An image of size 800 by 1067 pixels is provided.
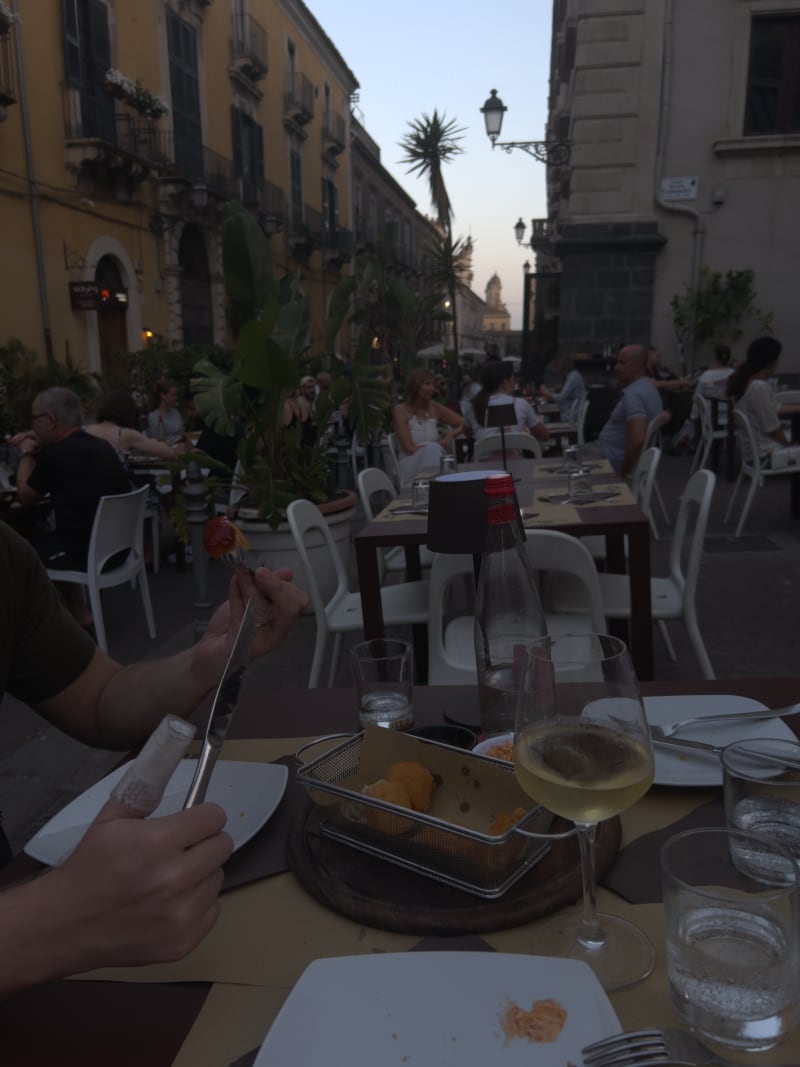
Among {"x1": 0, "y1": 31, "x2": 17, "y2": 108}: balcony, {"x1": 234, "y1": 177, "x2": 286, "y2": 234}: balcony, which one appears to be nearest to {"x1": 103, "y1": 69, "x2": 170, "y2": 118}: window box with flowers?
{"x1": 0, "y1": 31, "x2": 17, "y2": 108}: balcony

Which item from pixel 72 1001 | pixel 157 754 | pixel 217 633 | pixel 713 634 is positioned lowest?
pixel 713 634

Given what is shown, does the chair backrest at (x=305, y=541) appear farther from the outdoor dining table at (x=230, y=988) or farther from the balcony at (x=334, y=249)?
the balcony at (x=334, y=249)

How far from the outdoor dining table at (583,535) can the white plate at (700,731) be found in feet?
5.58

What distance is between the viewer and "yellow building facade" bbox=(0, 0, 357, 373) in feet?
41.0

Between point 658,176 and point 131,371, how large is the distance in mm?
8456

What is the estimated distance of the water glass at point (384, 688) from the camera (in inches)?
52.9

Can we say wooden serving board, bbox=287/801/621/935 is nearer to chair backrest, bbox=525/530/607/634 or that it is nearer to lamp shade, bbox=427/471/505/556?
lamp shade, bbox=427/471/505/556

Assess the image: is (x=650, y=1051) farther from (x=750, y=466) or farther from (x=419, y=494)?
(x=750, y=466)

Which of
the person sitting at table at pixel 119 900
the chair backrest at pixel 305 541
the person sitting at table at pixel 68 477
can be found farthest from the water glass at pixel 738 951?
the person sitting at table at pixel 68 477

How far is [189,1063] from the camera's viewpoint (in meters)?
0.68

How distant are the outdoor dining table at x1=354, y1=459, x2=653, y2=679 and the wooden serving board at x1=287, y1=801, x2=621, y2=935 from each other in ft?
7.06

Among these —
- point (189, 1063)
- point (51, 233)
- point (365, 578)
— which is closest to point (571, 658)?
point (189, 1063)

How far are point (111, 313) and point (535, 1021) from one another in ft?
53.4

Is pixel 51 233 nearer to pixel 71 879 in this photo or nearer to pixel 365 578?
pixel 365 578
